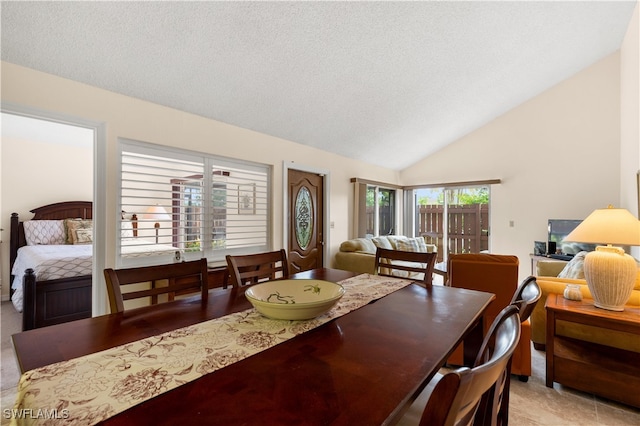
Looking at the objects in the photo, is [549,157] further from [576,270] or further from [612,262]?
[612,262]

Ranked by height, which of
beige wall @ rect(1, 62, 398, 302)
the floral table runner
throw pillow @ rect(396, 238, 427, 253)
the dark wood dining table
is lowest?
throw pillow @ rect(396, 238, 427, 253)

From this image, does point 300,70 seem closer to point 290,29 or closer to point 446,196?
point 290,29

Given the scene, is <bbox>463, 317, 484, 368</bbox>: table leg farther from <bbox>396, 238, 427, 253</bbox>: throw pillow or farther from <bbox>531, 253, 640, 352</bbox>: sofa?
<bbox>396, 238, 427, 253</bbox>: throw pillow

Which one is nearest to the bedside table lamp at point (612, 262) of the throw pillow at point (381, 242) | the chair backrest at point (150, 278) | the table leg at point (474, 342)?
the table leg at point (474, 342)

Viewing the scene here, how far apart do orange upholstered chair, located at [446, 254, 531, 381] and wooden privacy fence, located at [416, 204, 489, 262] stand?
3568 mm

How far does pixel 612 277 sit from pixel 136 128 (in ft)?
12.2

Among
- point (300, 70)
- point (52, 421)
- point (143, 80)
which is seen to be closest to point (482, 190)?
point (300, 70)

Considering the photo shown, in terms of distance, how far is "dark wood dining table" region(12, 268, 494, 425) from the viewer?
2.14 feet

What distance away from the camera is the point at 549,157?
491 centimetres

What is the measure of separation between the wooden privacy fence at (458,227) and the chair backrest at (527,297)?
488cm

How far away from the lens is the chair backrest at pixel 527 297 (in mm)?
973

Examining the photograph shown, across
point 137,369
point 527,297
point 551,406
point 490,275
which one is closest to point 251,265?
point 137,369

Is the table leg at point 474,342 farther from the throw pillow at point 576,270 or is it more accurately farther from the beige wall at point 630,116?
the beige wall at point 630,116

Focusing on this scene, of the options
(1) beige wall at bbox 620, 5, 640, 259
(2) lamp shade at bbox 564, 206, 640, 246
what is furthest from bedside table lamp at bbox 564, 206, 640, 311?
(1) beige wall at bbox 620, 5, 640, 259
